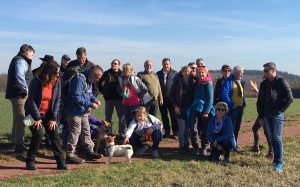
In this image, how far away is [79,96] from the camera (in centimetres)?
795

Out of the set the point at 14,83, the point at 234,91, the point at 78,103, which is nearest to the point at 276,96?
the point at 234,91

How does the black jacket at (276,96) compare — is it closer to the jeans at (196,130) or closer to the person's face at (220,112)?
the person's face at (220,112)

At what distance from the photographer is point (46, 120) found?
25.1 feet

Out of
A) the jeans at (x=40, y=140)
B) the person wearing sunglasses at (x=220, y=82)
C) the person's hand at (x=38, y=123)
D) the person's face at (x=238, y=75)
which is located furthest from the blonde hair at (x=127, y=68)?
the person's hand at (x=38, y=123)

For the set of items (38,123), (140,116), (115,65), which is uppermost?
(115,65)

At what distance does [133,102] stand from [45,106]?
276cm

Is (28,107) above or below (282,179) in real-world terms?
above

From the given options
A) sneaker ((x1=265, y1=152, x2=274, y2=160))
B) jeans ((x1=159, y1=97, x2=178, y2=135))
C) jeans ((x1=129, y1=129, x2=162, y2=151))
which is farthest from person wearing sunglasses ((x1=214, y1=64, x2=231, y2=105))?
jeans ((x1=159, y1=97, x2=178, y2=135))

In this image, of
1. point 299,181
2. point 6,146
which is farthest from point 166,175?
point 6,146

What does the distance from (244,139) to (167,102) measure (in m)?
2.52

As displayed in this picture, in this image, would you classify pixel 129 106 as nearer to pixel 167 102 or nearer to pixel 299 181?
pixel 167 102

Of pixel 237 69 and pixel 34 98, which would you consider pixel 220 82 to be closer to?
pixel 237 69

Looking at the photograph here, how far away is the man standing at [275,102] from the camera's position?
783cm

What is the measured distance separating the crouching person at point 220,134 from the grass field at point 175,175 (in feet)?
1.06
